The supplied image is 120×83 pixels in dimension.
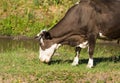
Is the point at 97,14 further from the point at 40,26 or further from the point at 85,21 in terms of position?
the point at 40,26

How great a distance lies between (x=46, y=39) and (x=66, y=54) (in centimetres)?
189

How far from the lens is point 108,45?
19391mm

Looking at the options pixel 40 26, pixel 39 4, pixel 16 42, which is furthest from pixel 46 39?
pixel 39 4

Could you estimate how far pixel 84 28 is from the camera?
12.6 m

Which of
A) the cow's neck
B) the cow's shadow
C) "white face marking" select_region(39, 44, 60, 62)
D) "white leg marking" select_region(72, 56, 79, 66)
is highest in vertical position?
the cow's neck

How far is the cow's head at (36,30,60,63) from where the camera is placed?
42.1 ft

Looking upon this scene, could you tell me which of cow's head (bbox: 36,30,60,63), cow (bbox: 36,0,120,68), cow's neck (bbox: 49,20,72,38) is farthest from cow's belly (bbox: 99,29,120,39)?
cow's head (bbox: 36,30,60,63)

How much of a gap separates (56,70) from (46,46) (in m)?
1.52

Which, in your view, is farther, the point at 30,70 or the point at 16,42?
the point at 16,42

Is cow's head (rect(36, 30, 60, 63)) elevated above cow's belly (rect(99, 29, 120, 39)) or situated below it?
below

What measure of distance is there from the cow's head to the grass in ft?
0.65

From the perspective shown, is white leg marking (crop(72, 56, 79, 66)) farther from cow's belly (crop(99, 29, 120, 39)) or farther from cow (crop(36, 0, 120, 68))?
cow's belly (crop(99, 29, 120, 39))

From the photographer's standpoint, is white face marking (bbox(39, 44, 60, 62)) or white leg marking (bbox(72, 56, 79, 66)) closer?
white face marking (bbox(39, 44, 60, 62))

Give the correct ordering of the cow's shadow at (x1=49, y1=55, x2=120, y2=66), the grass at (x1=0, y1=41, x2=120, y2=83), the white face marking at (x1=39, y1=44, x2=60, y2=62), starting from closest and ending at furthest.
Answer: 1. the grass at (x1=0, y1=41, x2=120, y2=83)
2. the white face marking at (x1=39, y1=44, x2=60, y2=62)
3. the cow's shadow at (x1=49, y1=55, x2=120, y2=66)
